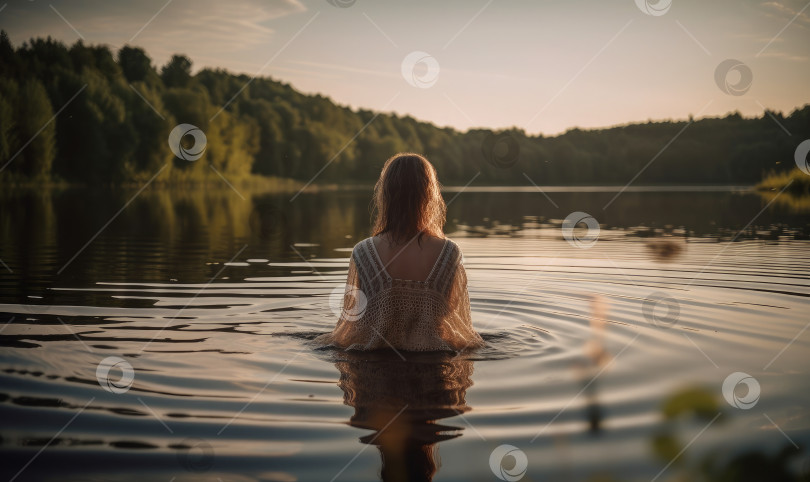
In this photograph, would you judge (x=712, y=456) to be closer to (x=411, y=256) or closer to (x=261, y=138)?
(x=411, y=256)

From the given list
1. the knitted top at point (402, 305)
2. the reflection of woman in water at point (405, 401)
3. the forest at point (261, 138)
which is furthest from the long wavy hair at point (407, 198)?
the forest at point (261, 138)

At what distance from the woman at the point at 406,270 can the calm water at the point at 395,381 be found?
24 cm

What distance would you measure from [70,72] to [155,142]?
10076mm

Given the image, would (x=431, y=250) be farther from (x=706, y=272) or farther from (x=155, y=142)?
(x=155, y=142)

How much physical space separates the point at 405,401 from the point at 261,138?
358ft

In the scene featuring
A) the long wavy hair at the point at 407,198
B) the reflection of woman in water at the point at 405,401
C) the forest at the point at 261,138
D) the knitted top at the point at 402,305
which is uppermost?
the forest at the point at 261,138

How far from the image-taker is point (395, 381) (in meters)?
5.60

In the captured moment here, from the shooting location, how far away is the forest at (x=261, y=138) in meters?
62.6

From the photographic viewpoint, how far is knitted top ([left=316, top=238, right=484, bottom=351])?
21.1 ft

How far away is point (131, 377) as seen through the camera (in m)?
5.75

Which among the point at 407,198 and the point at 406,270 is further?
the point at 406,270

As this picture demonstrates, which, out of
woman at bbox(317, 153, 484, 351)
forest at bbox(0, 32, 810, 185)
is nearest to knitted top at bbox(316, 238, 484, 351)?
woman at bbox(317, 153, 484, 351)

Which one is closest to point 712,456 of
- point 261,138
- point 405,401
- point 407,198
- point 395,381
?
point 405,401

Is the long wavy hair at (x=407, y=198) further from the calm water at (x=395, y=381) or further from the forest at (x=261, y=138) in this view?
the forest at (x=261, y=138)
